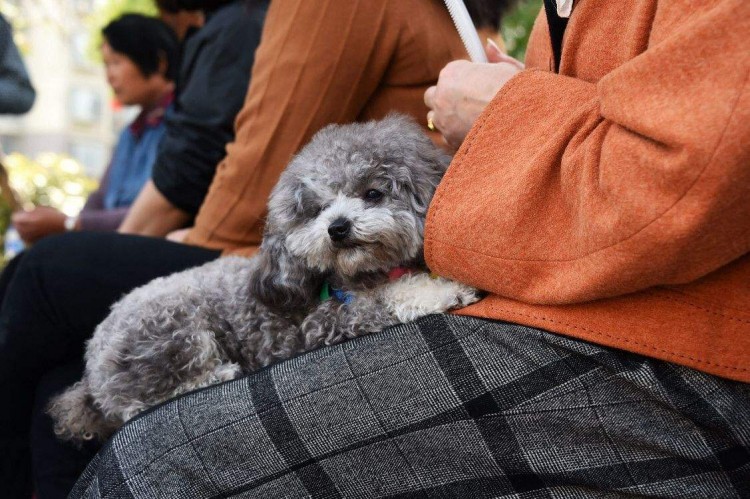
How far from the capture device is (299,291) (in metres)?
1.87

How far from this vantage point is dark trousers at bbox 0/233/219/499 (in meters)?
2.22

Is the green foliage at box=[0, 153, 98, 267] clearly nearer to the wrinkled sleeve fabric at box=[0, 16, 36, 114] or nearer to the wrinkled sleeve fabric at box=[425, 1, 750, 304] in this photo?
the wrinkled sleeve fabric at box=[0, 16, 36, 114]

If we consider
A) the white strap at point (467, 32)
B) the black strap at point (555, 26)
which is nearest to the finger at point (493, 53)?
the white strap at point (467, 32)

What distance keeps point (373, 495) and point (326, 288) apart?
1.83 feet

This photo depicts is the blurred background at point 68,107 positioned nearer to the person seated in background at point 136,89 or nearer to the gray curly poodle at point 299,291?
the person seated in background at point 136,89

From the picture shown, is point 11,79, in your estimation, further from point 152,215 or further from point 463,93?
point 463,93

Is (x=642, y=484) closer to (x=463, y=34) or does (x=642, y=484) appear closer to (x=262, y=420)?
(x=262, y=420)

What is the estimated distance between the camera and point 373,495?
5.18 ft

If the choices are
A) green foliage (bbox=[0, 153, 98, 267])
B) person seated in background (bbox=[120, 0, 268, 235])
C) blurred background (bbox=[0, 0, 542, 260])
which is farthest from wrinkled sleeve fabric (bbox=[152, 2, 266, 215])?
blurred background (bbox=[0, 0, 542, 260])

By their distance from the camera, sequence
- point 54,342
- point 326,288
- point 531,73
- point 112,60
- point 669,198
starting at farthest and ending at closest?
point 112,60 → point 54,342 → point 326,288 → point 531,73 → point 669,198

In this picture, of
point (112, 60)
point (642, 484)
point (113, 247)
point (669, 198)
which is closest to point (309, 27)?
point (113, 247)

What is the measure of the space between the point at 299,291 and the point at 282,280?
52mm

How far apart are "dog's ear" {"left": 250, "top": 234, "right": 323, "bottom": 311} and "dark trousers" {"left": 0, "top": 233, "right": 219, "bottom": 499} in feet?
1.78

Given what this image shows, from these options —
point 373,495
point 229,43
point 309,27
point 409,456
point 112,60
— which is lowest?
point 112,60
